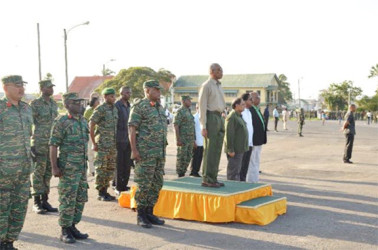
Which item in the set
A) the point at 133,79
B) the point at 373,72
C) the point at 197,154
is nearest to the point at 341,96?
the point at 373,72

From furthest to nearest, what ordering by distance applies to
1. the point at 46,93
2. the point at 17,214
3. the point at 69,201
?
the point at 46,93 → the point at 69,201 → the point at 17,214

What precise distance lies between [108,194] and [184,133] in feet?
7.99

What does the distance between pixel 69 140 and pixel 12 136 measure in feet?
2.49

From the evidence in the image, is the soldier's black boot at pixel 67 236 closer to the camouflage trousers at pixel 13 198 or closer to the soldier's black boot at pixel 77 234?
the soldier's black boot at pixel 77 234

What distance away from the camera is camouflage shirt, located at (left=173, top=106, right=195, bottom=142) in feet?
33.3

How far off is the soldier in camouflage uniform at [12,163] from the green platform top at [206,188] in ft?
8.46

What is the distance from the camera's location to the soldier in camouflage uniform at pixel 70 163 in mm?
5750

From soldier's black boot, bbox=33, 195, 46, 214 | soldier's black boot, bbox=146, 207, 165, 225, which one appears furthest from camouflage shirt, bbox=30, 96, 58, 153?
soldier's black boot, bbox=146, 207, 165, 225

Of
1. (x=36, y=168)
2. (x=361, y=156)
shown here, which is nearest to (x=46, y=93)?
(x=36, y=168)

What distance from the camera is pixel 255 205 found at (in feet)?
22.1

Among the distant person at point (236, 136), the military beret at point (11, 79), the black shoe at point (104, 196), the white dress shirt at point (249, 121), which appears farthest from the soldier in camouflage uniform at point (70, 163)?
the white dress shirt at point (249, 121)

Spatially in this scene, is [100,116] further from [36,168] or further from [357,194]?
[357,194]

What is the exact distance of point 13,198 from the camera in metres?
5.30

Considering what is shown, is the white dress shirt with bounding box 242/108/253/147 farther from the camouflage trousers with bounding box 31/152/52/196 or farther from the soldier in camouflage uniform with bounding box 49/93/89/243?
the soldier in camouflage uniform with bounding box 49/93/89/243
